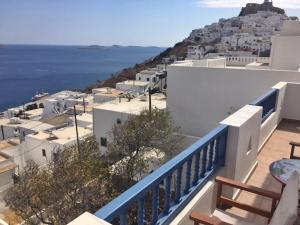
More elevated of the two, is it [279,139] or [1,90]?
[279,139]

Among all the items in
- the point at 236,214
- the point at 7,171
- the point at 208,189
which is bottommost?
the point at 7,171

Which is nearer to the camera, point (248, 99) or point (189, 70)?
point (248, 99)

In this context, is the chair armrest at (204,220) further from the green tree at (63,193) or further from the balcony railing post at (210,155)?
the green tree at (63,193)

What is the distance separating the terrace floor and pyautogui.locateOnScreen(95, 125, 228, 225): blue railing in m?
0.62

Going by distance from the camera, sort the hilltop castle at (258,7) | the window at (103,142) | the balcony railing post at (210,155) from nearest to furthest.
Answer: the balcony railing post at (210,155) → the window at (103,142) → the hilltop castle at (258,7)

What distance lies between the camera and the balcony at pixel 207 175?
6.05 feet

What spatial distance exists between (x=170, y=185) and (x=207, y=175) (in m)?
0.83

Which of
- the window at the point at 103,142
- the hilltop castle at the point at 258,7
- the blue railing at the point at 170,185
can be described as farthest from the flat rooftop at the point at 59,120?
the hilltop castle at the point at 258,7

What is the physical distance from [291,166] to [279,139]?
2884 mm

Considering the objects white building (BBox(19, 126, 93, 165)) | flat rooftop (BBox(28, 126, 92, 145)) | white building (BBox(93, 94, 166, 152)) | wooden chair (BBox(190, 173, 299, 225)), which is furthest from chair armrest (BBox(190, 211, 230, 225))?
flat rooftop (BBox(28, 126, 92, 145))

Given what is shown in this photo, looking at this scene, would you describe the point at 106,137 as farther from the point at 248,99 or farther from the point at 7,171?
the point at 248,99

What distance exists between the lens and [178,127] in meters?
11.5

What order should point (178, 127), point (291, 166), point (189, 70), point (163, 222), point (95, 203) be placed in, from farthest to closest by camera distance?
point (178, 127) < point (189, 70) < point (95, 203) < point (291, 166) < point (163, 222)

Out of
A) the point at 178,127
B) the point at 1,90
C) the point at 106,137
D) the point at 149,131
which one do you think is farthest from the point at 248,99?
the point at 1,90
